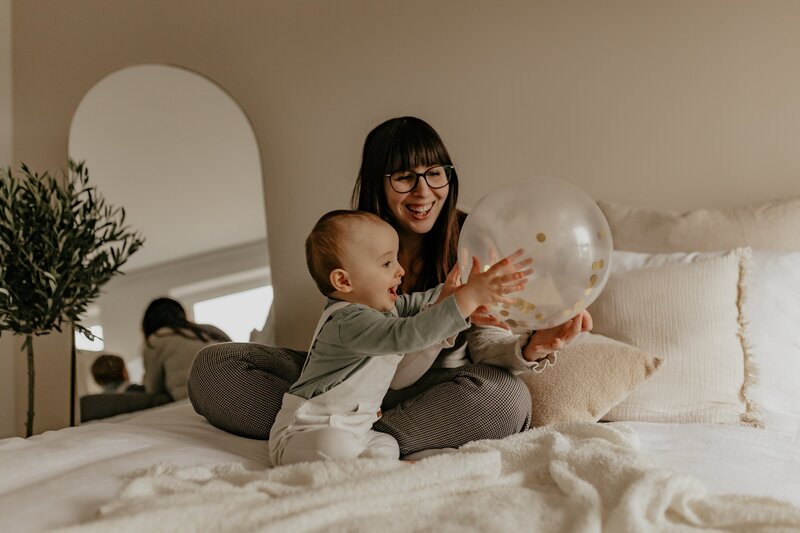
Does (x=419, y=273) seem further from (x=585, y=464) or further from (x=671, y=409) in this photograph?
(x=585, y=464)

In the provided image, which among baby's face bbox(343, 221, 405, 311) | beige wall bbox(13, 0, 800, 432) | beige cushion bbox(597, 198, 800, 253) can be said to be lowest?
baby's face bbox(343, 221, 405, 311)

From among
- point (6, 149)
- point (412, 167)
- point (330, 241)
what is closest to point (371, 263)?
point (330, 241)

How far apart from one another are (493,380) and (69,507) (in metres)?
0.79

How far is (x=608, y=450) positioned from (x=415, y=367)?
0.62 m

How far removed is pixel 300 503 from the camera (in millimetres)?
1051

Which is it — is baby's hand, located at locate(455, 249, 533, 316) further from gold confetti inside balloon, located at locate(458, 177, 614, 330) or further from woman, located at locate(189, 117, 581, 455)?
woman, located at locate(189, 117, 581, 455)

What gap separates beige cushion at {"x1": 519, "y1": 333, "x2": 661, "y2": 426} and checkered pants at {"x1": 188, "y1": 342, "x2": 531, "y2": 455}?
65 millimetres

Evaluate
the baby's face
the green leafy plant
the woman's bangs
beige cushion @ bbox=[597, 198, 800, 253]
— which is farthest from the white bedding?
the green leafy plant

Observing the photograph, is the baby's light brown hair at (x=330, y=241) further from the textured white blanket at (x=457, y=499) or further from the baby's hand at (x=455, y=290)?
the textured white blanket at (x=457, y=499)

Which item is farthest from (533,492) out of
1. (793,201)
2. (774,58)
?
(774,58)

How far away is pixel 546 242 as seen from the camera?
1.27m

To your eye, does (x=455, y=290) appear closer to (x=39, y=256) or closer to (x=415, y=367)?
(x=415, y=367)

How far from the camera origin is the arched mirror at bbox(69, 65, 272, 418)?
2.83m

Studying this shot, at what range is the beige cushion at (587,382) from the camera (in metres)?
1.68
